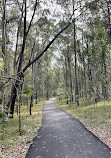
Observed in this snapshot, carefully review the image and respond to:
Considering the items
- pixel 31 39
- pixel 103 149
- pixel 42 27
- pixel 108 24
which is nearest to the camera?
pixel 103 149

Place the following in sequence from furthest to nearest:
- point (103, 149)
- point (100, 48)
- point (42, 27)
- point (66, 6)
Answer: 1. point (100, 48)
2. point (42, 27)
3. point (66, 6)
4. point (103, 149)

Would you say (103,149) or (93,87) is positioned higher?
(93,87)

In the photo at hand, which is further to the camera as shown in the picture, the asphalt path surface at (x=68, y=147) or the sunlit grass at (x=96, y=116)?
the sunlit grass at (x=96, y=116)

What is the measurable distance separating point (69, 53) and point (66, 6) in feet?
40.7

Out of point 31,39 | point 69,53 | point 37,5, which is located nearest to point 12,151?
point 37,5

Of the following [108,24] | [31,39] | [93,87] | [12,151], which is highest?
[108,24]

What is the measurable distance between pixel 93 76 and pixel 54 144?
52.2 feet

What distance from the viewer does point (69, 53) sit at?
24.5m

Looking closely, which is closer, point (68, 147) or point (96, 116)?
point (68, 147)

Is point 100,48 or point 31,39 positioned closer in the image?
point 31,39

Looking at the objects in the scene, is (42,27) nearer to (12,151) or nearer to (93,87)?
(93,87)

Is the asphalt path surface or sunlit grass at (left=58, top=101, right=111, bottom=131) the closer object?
the asphalt path surface

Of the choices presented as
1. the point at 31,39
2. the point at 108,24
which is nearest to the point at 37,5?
the point at 31,39

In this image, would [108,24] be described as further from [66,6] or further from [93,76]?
→ [93,76]
